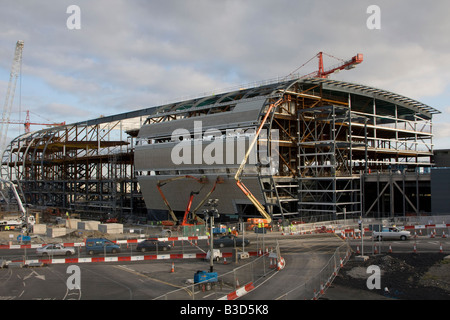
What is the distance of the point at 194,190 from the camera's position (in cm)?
5384

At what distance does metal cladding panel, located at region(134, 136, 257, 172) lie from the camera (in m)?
47.5

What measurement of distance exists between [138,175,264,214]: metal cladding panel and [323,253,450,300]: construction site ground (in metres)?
23.5

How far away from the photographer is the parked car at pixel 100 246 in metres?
32.4

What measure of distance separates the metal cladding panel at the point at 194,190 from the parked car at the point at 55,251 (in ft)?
73.5

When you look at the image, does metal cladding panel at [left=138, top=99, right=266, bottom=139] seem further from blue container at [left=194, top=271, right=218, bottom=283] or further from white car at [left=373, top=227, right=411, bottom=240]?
blue container at [left=194, top=271, right=218, bottom=283]

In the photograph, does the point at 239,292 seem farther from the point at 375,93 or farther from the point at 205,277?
the point at 375,93

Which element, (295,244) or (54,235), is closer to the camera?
(295,244)

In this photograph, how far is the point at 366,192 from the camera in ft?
213

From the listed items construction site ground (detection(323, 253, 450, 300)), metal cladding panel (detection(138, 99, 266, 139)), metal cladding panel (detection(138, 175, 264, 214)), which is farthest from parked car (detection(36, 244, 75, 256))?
metal cladding panel (detection(138, 99, 266, 139))

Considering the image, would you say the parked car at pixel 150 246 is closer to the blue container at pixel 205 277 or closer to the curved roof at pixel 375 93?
the blue container at pixel 205 277

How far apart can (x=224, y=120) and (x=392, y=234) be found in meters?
24.6
